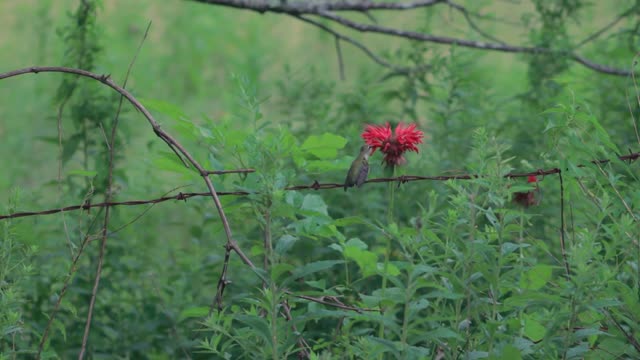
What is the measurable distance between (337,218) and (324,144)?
5.65 feet

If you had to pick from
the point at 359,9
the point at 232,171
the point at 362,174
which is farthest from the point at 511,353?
the point at 359,9

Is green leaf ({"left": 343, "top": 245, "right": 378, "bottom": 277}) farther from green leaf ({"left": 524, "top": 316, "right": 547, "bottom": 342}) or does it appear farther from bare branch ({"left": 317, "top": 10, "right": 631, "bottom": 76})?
bare branch ({"left": 317, "top": 10, "right": 631, "bottom": 76})

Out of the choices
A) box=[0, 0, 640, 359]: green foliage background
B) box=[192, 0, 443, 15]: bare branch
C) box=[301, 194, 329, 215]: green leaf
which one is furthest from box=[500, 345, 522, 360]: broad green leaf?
box=[192, 0, 443, 15]: bare branch

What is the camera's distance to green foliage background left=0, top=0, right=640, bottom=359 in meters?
2.33

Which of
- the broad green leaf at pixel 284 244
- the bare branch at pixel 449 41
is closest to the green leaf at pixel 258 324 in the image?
the broad green leaf at pixel 284 244

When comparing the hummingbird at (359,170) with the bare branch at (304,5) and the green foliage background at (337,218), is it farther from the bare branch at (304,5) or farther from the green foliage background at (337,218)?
the bare branch at (304,5)

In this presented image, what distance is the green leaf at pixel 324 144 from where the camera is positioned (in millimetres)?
2607

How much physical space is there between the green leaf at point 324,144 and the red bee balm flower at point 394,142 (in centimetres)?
10

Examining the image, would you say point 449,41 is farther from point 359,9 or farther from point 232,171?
point 232,171

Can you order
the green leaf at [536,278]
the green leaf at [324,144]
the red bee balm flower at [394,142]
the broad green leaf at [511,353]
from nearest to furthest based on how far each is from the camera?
the broad green leaf at [511,353] → the green leaf at [536,278] → the red bee balm flower at [394,142] → the green leaf at [324,144]

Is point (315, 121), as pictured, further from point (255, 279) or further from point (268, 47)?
point (268, 47)

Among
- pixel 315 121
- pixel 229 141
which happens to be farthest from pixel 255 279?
pixel 229 141

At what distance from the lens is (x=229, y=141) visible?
8.67 feet

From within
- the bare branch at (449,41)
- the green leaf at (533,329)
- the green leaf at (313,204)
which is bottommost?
the green leaf at (533,329)
